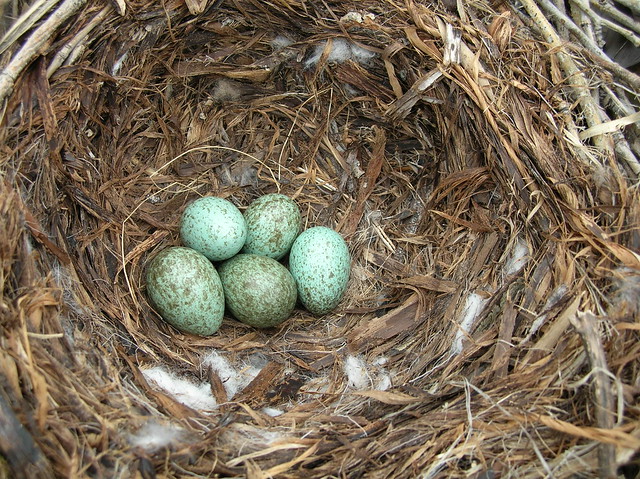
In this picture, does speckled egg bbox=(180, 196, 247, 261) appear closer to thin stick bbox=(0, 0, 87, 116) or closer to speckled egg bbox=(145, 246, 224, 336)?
speckled egg bbox=(145, 246, 224, 336)

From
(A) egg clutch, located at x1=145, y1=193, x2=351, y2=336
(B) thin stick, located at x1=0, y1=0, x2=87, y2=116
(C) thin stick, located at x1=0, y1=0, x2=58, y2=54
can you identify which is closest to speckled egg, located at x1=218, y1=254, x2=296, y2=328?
(A) egg clutch, located at x1=145, y1=193, x2=351, y2=336

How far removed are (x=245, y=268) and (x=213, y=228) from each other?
0.22 metres

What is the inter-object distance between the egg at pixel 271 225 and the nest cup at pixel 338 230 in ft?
0.70

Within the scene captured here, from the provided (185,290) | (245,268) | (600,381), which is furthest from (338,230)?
(600,381)

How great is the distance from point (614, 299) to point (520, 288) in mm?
322

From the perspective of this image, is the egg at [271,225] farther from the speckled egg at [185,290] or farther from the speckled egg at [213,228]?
the speckled egg at [185,290]

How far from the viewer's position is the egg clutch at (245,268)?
2.08 meters

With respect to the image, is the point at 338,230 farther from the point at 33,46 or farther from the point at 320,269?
the point at 33,46

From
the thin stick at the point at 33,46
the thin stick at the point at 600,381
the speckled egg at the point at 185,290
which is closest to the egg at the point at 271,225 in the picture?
the speckled egg at the point at 185,290

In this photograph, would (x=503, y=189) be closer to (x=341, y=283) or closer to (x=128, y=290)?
(x=341, y=283)

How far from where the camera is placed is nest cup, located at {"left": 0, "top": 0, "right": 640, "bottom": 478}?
1539 millimetres

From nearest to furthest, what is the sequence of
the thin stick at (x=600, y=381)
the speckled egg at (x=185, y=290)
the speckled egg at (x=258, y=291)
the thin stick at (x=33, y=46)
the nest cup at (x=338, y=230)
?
the thin stick at (x=600, y=381), the nest cup at (x=338, y=230), the thin stick at (x=33, y=46), the speckled egg at (x=185, y=290), the speckled egg at (x=258, y=291)

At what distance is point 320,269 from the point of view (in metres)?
2.28

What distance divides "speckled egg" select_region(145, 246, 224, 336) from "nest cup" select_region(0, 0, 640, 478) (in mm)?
94
